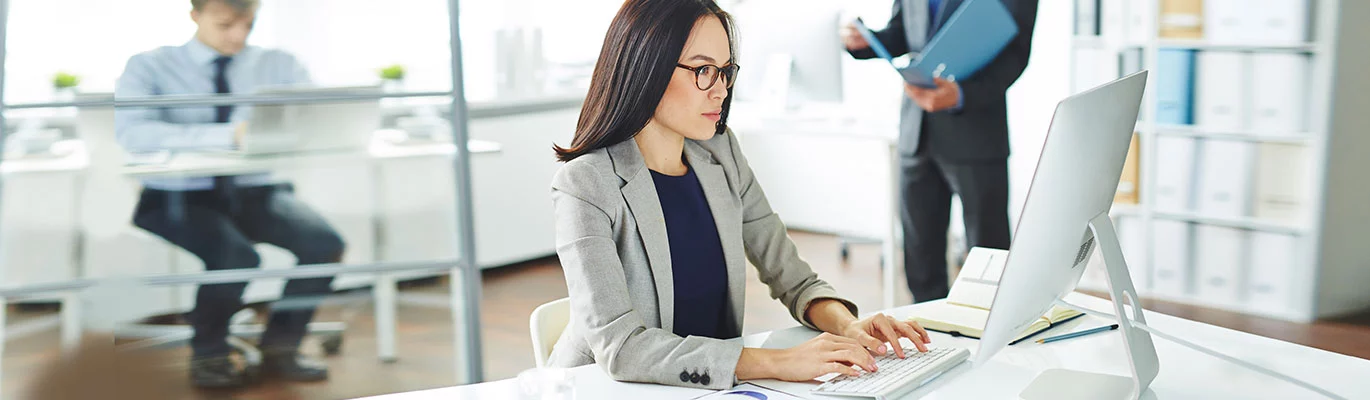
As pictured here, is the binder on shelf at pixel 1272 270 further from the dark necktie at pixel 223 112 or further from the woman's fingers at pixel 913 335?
the dark necktie at pixel 223 112

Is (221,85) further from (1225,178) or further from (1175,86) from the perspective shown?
(1225,178)

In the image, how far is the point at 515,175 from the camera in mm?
5434

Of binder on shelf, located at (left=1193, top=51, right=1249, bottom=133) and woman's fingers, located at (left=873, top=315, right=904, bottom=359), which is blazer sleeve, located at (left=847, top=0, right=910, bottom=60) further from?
woman's fingers, located at (left=873, top=315, right=904, bottom=359)

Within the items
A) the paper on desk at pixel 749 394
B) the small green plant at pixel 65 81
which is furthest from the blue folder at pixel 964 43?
the small green plant at pixel 65 81

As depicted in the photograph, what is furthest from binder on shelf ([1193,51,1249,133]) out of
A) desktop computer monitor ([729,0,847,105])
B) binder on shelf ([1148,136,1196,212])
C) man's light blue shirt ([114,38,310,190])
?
man's light blue shirt ([114,38,310,190])

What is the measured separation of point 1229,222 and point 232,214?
10.6 feet

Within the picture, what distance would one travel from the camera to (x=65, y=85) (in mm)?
2732

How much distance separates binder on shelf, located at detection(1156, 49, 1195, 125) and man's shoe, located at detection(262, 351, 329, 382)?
3006 millimetres

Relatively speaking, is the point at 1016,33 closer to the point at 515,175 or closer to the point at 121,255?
the point at 121,255

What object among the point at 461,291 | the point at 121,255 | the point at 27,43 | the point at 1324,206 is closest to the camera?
the point at 27,43

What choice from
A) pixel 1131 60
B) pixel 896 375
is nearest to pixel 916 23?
pixel 1131 60

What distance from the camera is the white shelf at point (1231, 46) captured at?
3.85 meters

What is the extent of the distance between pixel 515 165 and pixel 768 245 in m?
3.59

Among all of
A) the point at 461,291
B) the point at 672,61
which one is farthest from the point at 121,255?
the point at 672,61
